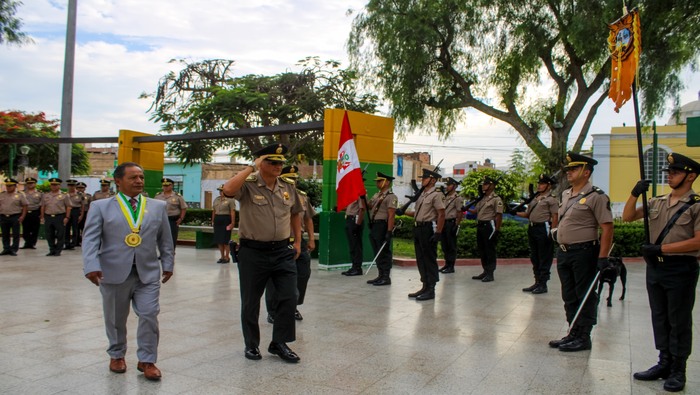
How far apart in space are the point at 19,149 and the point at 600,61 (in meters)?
18.9

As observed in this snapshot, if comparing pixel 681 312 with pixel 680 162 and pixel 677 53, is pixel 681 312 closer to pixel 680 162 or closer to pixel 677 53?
pixel 680 162

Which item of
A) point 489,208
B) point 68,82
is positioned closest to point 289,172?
point 489,208

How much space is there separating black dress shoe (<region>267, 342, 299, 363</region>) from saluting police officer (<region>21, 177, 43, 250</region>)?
35.9ft

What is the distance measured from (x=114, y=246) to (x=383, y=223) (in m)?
6.36

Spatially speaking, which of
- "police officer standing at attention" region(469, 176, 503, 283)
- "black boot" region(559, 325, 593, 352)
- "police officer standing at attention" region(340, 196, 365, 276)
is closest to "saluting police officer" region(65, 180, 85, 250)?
"police officer standing at attention" region(340, 196, 365, 276)

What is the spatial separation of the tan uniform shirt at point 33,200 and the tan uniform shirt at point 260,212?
11.1 meters

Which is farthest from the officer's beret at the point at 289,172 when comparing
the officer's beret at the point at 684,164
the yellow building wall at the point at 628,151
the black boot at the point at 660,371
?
the yellow building wall at the point at 628,151

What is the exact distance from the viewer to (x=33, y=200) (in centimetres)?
1412

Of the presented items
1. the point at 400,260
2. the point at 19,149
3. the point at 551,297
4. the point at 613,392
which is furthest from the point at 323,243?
the point at 19,149

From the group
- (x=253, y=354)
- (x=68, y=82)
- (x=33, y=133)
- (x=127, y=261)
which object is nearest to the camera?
(x=127, y=261)

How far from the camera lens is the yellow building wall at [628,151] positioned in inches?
1389

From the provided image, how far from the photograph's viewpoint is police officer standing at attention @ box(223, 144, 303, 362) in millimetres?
5121

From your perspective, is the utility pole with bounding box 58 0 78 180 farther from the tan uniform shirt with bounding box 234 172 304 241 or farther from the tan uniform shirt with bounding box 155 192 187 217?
the tan uniform shirt with bounding box 234 172 304 241

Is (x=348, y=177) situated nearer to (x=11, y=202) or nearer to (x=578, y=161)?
(x=578, y=161)
